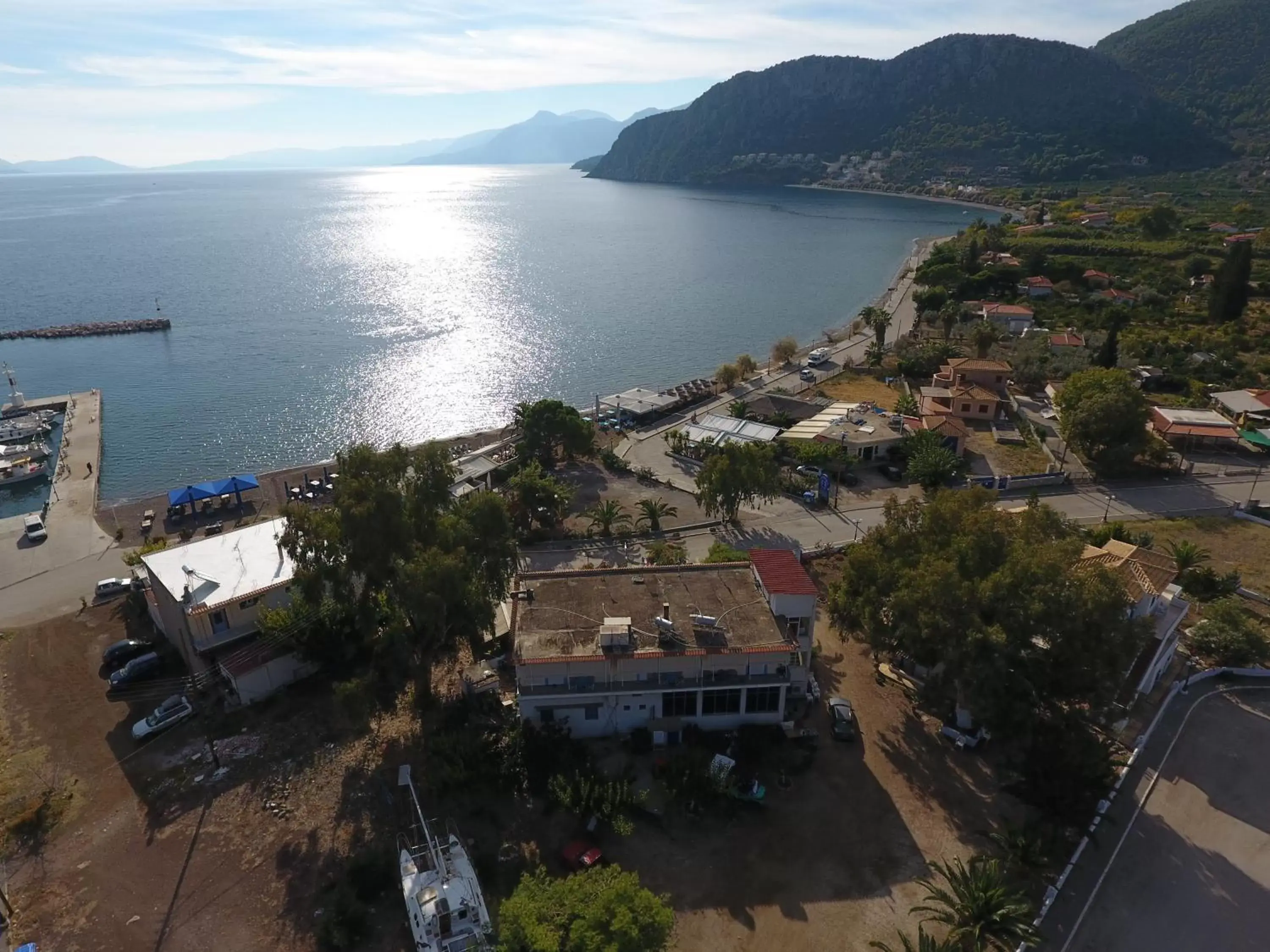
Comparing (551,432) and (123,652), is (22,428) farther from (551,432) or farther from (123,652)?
(551,432)

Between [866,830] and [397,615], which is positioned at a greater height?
[397,615]

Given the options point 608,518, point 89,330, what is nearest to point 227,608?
point 608,518

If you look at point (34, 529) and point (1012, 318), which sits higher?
point (1012, 318)

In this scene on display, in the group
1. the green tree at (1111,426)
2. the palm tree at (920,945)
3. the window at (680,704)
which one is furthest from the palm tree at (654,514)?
the green tree at (1111,426)

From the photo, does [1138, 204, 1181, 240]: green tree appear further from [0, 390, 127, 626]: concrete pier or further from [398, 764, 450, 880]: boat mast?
[0, 390, 127, 626]: concrete pier

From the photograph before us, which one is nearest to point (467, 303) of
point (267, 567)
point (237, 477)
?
point (237, 477)

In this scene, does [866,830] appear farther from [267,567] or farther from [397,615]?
[267,567]
